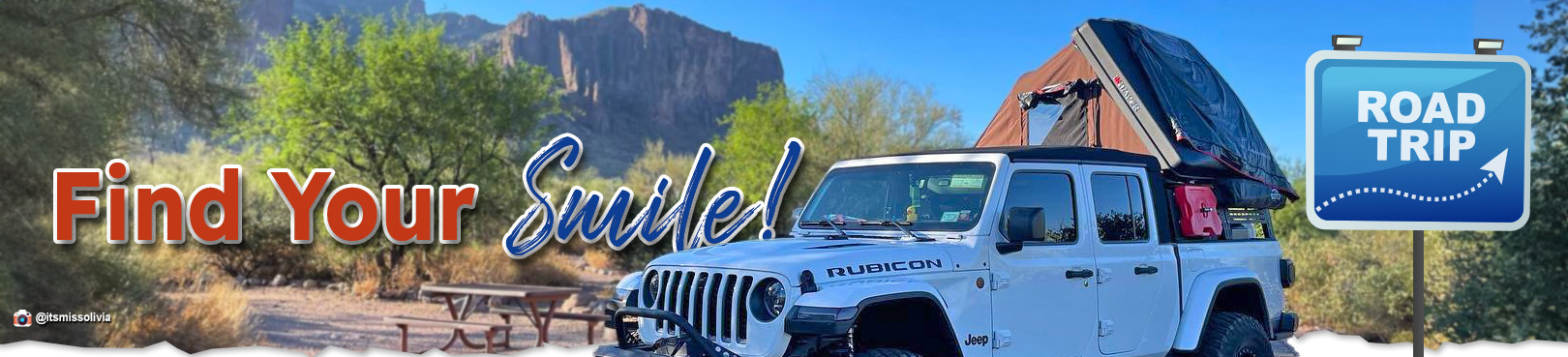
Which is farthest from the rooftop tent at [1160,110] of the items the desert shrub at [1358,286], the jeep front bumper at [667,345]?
the desert shrub at [1358,286]

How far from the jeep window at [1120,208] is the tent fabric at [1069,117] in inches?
Result: 36.3

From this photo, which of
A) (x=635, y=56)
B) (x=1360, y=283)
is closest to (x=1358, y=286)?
(x=1360, y=283)

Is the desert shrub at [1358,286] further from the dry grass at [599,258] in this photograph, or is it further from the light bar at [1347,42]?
the light bar at [1347,42]

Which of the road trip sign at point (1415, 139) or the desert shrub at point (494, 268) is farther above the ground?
the road trip sign at point (1415, 139)

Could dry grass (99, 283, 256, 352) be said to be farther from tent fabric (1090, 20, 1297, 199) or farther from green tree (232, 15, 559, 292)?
tent fabric (1090, 20, 1297, 199)

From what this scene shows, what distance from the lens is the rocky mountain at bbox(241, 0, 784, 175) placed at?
92.3m

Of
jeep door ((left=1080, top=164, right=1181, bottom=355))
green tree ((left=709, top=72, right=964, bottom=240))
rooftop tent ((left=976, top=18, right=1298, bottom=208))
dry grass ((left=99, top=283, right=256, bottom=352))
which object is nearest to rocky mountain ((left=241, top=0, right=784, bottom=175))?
green tree ((left=709, top=72, right=964, bottom=240))

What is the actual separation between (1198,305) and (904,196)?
6.07ft

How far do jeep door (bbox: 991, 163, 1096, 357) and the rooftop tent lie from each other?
137 cm

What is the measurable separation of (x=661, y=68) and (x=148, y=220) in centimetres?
8875

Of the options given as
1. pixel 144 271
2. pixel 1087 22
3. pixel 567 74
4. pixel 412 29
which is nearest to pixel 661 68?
pixel 567 74

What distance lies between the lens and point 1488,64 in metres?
6.44

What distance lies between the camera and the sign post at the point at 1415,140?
6367 mm

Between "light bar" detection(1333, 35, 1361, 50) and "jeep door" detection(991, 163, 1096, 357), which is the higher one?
"light bar" detection(1333, 35, 1361, 50)
